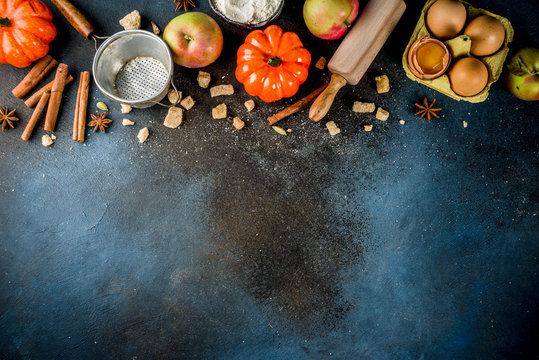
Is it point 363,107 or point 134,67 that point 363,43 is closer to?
point 363,107

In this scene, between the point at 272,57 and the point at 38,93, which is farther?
the point at 38,93

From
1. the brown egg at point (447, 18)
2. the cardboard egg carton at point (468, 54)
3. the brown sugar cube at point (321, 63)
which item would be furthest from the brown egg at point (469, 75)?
the brown sugar cube at point (321, 63)

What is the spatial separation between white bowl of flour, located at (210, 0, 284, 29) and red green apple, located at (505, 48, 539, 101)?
1251 millimetres

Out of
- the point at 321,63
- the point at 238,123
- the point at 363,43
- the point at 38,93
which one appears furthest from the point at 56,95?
the point at 363,43

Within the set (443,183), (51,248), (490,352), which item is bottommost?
(490,352)

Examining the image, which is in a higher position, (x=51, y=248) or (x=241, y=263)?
(x=51, y=248)

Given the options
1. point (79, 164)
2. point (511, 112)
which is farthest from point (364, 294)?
point (79, 164)

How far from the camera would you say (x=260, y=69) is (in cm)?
157

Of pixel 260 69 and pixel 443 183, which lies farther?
pixel 443 183

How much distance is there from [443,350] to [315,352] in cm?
72

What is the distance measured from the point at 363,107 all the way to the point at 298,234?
0.79m

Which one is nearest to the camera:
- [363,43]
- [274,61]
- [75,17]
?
[274,61]

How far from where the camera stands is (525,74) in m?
1.62

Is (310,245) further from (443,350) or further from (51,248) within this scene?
(51,248)
